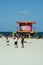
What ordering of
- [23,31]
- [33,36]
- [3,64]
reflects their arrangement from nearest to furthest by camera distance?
[3,64]
[23,31]
[33,36]

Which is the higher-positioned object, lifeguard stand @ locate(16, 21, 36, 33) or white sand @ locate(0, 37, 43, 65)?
lifeguard stand @ locate(16, 21, 36, 33)

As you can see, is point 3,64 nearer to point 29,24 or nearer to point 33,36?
point 29,24

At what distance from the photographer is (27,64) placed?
10.7 metres

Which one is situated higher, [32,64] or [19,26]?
[19,26]

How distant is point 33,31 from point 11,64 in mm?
32040

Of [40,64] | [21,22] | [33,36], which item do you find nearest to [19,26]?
[21,22]

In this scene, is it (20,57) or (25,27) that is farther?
(25,27)

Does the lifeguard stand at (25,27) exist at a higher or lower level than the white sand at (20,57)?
higher

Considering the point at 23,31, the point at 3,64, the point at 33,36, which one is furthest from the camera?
the point at 33,36

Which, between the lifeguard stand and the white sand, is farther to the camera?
the lifeguard stand

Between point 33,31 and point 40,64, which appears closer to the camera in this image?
point 40,64

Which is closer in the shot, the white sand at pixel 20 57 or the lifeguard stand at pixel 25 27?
the white sand at pixel 20 57

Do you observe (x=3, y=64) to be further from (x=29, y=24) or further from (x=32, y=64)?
(x=29, y=24)

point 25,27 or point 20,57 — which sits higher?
point 25,27
